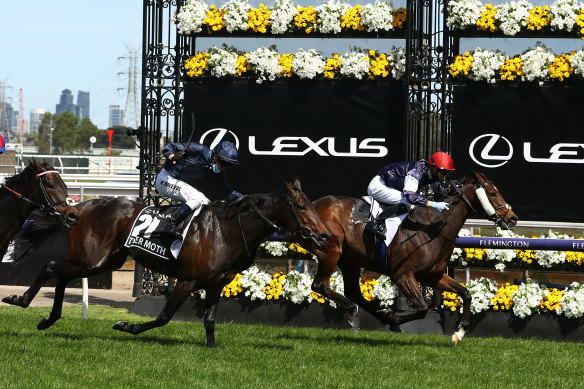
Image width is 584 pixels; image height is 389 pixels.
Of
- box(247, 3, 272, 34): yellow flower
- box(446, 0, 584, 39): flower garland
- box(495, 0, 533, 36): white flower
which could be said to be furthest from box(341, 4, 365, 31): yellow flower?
box(495, 0, 533, 36): white flower

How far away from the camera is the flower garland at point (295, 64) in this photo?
39.1ft

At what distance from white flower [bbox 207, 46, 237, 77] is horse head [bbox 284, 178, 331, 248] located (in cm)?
409

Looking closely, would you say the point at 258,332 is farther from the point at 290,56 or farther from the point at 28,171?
the point at 290,56

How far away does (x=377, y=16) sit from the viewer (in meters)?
11.8

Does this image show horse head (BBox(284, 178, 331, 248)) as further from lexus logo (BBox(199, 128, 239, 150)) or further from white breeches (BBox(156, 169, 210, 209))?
lexus logo (BBox(199, 128, 239, 150))

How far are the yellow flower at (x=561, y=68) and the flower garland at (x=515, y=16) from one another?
1.23 ft

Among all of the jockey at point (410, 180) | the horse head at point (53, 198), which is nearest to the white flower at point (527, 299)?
the jockey at point (410, 180)

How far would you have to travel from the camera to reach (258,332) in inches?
404

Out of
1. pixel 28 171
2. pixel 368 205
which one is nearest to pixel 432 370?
pixel 368 205

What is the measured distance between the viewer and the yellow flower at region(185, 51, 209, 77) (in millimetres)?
12094

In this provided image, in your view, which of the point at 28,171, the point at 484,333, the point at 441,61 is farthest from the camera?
the point at 441,61

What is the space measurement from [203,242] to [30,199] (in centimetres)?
173

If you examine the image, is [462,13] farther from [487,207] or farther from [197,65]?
[197,65]

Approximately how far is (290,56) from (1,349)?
5.82 metres
